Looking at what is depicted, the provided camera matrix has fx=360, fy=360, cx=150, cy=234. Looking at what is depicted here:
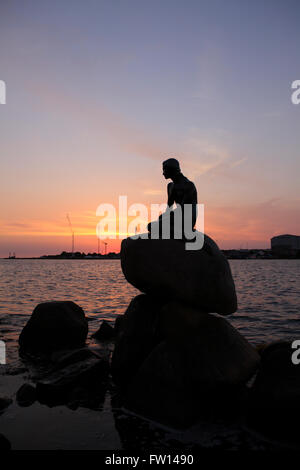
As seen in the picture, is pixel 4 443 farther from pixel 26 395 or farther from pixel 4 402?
pixel 26 395

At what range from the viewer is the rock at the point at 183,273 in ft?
27.3

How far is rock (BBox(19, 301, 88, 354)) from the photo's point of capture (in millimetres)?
12102

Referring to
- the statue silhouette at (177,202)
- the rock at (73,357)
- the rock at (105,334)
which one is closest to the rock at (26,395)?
the rock at (73,357)

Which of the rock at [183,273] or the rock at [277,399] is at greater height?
the rock at [183,273]

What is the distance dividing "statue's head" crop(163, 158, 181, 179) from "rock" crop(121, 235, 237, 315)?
1962 mm

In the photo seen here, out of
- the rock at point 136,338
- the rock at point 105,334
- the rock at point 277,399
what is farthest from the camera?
the rock at point 105,334

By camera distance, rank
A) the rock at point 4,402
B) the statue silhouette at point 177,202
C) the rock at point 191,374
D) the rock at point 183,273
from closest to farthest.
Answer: the rock at point 191,374 < the rock at point 4,402 < the rock at point 183,273 < the statue silhouette at point 177,202

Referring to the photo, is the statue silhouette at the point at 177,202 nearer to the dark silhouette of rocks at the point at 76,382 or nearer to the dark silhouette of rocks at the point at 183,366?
the dark silhouette of rocks at the point at 183,366

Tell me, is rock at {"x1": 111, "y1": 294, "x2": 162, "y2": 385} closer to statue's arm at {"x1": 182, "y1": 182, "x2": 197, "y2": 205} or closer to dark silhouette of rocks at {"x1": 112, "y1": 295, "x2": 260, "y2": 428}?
dark silhouette of rocks at {"x1": 112, "y1": 295, "x2": 260, "y2": 428}

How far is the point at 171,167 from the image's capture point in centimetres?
944

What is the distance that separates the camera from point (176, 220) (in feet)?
30.1

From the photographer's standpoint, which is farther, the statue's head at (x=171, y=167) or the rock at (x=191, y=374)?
the statue's head at (x=171, y=167)

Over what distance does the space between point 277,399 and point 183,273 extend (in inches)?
125

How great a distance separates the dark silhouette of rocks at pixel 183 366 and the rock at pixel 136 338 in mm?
23
